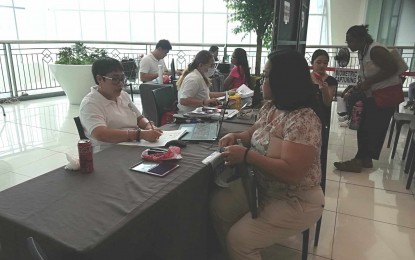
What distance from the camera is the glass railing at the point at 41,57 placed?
5.86m

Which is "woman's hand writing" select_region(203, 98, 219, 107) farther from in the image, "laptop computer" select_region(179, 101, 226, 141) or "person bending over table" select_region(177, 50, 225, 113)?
"laptop computer" select_region(179, 101, 226, 141)

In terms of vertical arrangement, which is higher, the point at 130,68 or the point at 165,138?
the point at 130,68

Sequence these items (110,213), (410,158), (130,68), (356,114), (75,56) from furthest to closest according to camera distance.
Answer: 1. (75,56)
2. (130,68)
3. (356,114)
4. (410,158)
5. (110,213)

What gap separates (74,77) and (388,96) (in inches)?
196

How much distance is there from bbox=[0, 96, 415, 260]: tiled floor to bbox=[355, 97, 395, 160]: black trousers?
20cm

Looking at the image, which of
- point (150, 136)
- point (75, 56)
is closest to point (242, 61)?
point (150, 136)

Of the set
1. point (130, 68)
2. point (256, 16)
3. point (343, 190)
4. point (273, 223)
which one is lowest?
point (343, 190)

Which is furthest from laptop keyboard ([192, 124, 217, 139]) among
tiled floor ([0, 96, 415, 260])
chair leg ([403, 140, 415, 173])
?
chair leg ([403, 140, 415, 173])

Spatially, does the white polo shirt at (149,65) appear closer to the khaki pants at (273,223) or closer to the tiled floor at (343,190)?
the tiled floor at (343,190)

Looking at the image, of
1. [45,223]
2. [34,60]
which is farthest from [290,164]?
[34,60]

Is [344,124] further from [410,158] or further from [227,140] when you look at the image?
[227,140]

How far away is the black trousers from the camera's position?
3.03m

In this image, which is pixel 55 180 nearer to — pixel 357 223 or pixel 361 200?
pixel 357 223

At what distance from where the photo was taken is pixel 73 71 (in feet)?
A: 18.2
